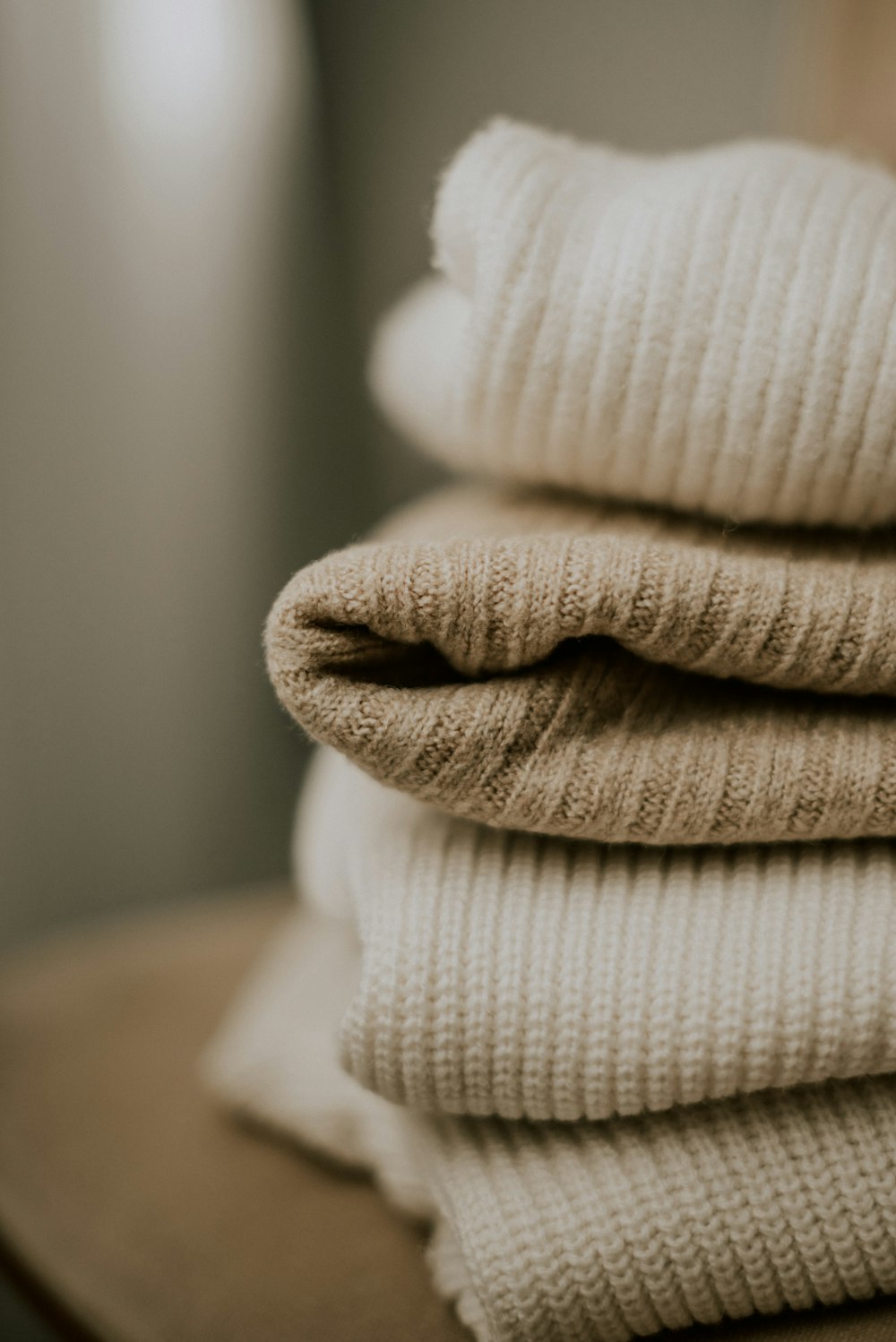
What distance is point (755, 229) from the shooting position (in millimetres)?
277

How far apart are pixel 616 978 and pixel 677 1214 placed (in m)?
0.07

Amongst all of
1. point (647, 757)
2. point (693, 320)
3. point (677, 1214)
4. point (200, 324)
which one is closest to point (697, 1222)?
point (677, 1214)

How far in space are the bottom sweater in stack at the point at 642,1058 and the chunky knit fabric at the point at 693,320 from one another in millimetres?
115

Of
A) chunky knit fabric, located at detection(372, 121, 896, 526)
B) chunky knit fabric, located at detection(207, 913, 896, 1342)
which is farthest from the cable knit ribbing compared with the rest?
chunky knit fabric, located at detection(372, 121, 896, 526)

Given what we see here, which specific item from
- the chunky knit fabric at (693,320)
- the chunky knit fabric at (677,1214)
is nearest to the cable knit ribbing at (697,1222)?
the chunky knit fabric at (677,1214)

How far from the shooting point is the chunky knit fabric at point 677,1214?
0.90 feet

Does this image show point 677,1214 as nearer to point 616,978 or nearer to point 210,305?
point 616,978

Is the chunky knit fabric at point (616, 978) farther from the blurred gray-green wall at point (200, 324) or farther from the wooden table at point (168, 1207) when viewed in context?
Result: the blurred gray-green wall at point (200, 324)

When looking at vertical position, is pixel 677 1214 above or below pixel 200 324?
below

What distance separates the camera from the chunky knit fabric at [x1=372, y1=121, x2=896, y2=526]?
272mm

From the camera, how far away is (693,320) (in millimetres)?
275

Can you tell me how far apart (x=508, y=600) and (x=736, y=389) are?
0.09 m

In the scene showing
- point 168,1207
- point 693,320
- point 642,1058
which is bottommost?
point 168,1207

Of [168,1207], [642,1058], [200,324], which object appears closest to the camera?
[642,1058]
